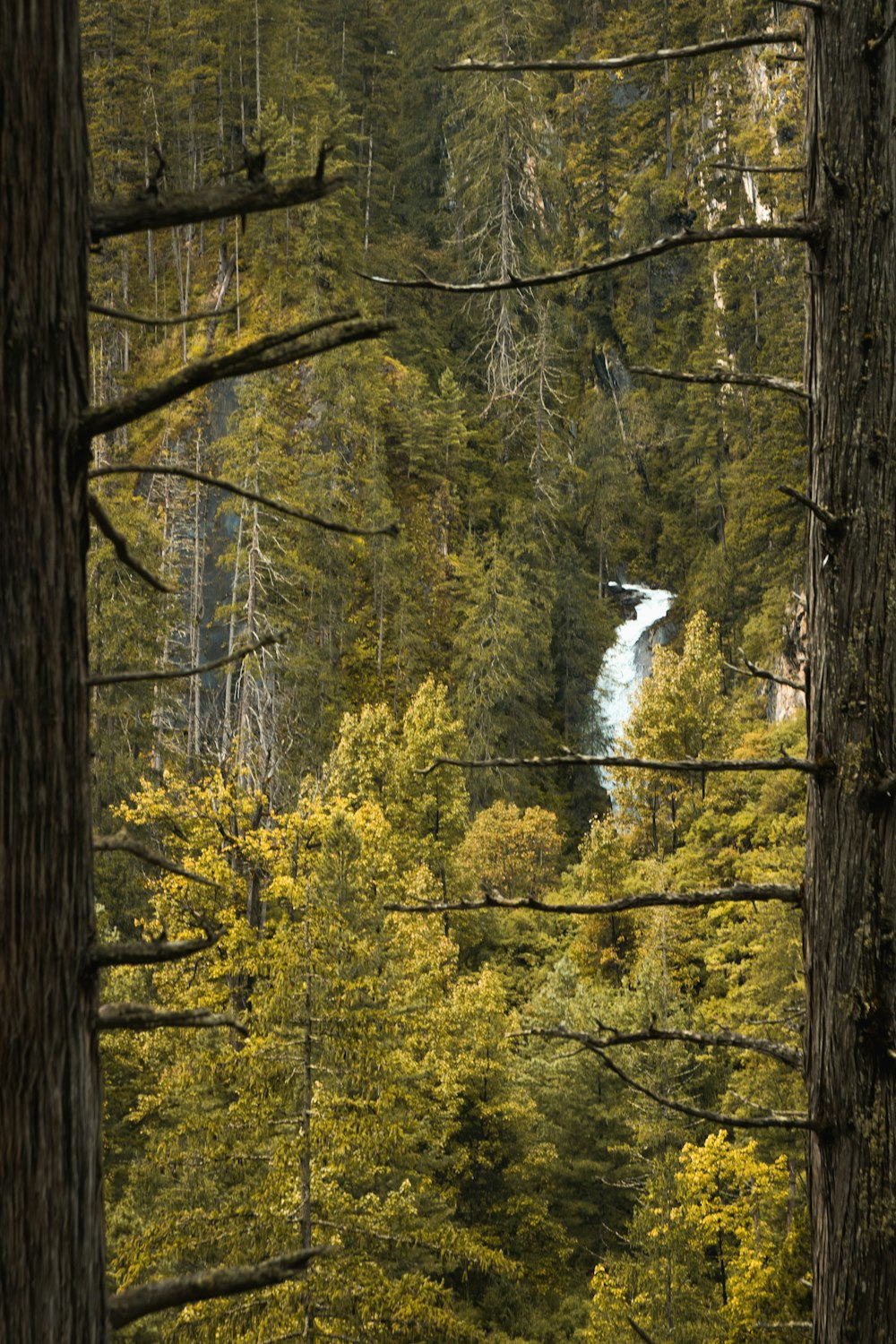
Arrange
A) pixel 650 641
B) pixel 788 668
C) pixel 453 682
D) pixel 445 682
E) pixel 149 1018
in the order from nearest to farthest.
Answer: pixel 149 1018 → pixel 788 668 → pixel 445 682 → pixel 453 682 → pixel 650 641

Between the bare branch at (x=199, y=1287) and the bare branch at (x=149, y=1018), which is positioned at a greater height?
the bare branch at (x=149, y=1018)

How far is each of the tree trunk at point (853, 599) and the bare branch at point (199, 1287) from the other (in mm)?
1675

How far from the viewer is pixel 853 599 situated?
11.4 ft

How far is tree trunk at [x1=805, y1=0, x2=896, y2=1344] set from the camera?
3402mm

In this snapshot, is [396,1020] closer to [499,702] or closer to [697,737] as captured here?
[697,737]

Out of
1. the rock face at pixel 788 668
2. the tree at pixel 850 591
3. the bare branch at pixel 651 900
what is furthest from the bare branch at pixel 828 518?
the rock face at pixel 788 668

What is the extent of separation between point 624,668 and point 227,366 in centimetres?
4687

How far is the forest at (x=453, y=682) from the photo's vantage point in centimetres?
1313

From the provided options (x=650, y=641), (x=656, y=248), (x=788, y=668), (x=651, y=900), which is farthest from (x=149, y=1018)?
(x=650, y=641)

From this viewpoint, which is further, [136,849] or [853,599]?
[853,599]

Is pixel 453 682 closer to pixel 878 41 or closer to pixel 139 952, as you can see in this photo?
pixel 878 41

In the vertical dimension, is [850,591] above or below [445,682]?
below

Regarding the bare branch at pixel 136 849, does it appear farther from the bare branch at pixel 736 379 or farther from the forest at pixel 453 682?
the bare branch at pixel 736 379

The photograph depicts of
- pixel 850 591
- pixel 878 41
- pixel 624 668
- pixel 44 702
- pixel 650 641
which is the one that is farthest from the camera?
pixel 650 641
